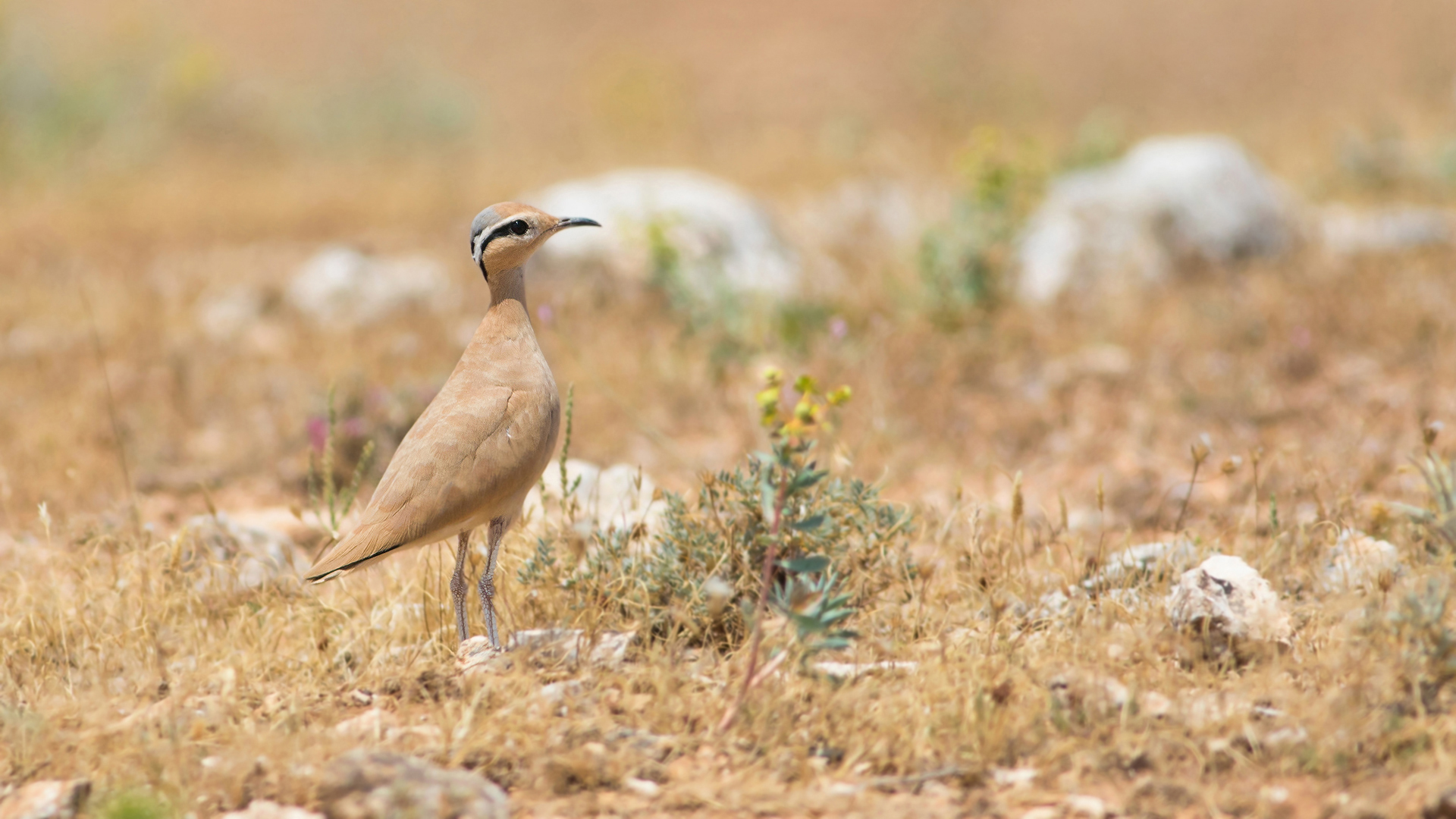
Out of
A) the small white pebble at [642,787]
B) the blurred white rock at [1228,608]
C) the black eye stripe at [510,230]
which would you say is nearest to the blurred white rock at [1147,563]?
the blurred white rock at [1228,608]

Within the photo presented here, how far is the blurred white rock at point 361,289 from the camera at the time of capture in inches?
295

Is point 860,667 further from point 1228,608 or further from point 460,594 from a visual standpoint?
point 460,594

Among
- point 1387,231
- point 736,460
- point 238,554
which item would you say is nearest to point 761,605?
point 238,554

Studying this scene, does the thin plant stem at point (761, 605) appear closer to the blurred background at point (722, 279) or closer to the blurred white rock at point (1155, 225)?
the blurred background at point (722, 279)

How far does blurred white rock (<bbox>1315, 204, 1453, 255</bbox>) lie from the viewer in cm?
738

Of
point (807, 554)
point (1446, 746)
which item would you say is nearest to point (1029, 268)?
point (807, 554)

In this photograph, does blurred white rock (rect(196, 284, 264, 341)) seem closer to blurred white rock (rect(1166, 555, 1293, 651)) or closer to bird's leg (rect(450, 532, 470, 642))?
bird's leg (rect(450, 532, 470, 642))

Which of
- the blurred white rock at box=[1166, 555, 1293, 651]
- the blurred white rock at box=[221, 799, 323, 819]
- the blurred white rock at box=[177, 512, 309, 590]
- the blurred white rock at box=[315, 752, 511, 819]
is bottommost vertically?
the blurred white rock at box=[221, 799, 323, 819]

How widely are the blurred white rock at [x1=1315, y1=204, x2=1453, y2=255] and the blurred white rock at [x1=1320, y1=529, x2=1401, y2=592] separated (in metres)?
4.64

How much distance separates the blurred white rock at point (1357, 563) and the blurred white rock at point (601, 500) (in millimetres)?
1962

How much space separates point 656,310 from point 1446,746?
17.2ft

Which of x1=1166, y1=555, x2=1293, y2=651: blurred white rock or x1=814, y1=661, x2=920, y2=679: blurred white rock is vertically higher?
x1=1166, y1=555, x2=1293, y2=651: blurred white rock

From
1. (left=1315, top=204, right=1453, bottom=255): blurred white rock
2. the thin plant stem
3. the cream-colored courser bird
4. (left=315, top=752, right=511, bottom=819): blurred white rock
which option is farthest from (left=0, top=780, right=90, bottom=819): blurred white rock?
(left=1315, top=204, right=1453, bottom=255): blurred white rock

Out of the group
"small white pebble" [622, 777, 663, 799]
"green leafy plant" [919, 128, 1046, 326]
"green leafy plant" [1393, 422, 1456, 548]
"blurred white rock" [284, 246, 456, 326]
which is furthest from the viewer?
"blurred white rock" [284, 246, 456, 326]
